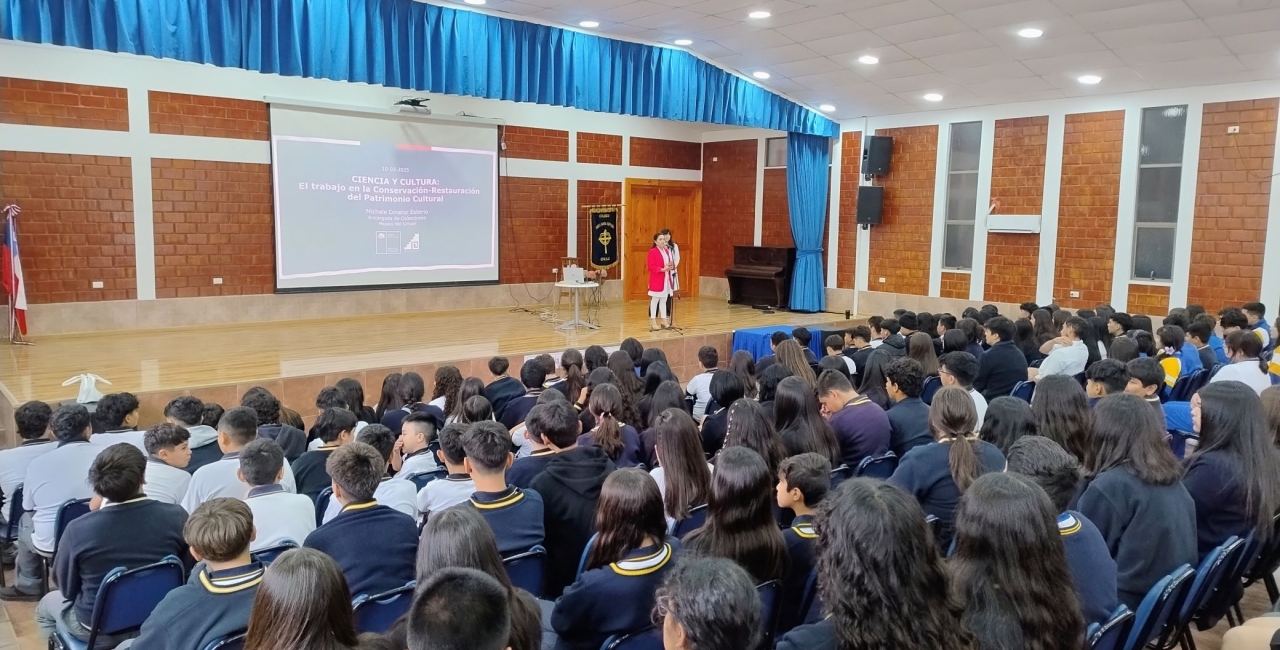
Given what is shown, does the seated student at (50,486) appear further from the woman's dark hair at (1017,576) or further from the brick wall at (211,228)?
the brick wall at (211,228)

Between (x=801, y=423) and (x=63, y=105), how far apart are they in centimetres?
844

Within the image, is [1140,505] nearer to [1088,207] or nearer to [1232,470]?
[1232,470]

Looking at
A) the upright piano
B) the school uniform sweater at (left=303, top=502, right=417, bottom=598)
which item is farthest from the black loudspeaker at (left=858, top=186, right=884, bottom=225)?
the school uniform sweater at (left=303, top=502, right=417, bottom=598)

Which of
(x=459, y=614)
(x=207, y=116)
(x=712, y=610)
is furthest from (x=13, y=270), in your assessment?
(x=712, y=610)

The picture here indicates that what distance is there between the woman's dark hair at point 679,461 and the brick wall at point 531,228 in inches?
356

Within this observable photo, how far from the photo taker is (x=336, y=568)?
165 centimetres

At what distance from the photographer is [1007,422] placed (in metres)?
3.29

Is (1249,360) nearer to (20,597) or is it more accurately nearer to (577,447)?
(577,447)

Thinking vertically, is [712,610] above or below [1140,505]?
above

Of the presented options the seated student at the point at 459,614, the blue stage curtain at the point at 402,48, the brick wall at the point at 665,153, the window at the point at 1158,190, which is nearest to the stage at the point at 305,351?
the blue stage curtain at the point at 402,48

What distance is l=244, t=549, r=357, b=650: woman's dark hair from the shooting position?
158 centimetres

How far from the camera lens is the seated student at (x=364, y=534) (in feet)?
7.63

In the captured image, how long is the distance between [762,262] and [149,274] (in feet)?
27.2

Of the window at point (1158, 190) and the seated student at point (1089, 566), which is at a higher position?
the window at point (1158, 190)
